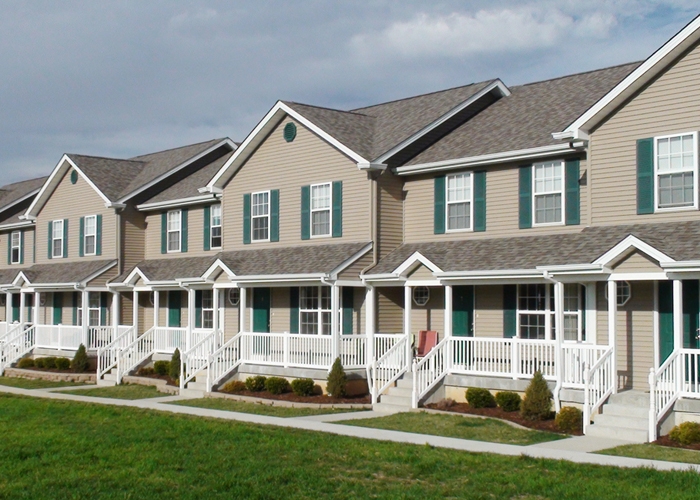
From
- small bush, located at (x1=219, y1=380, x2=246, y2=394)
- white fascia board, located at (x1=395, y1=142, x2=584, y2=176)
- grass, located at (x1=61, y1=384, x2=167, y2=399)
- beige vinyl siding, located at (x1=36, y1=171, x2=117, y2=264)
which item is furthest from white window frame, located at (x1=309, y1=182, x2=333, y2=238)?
beige vinyl siding, located at (x1=36, y1=171, x2=117, y2=264)

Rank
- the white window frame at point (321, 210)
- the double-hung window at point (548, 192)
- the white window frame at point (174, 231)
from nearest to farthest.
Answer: the double-hung window at point (548, 192)
the white window frame at point (321, 210)
the white window frame at point (174, 231)

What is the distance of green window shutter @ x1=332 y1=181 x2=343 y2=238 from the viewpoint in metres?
25.1

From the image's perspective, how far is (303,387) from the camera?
2338 cm

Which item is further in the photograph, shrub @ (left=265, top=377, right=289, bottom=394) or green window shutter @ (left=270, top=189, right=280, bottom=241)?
green window shutter @ (left=270, top=189, right=280, bottom=241)

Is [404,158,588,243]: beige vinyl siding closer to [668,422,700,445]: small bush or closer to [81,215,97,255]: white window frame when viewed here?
[668,422,700,445]: small bush

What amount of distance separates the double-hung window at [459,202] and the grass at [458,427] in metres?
5.55

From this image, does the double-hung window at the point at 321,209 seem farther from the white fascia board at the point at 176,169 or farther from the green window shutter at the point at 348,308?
the white fascia board at the point at 176,169

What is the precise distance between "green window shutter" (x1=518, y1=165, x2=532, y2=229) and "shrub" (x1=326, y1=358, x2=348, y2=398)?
227 inches

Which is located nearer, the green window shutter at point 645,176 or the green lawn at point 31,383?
the green window shutter at point 645,176

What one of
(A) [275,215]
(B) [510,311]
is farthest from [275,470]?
(A) [275,215]

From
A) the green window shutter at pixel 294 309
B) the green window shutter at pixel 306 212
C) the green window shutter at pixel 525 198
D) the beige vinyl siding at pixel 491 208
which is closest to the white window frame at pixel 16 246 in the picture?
the green window shutter at pixel 294 309

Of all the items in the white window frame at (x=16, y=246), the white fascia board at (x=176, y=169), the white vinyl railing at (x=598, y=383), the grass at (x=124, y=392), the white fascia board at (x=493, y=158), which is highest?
the white fascia board at (x=176, y=169)

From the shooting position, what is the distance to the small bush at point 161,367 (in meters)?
29.0

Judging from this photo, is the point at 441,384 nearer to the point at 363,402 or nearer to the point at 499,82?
the point at 363,402
